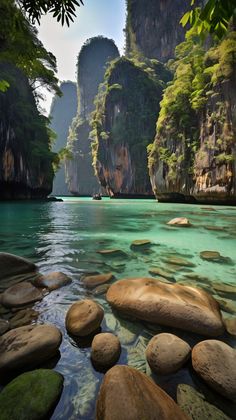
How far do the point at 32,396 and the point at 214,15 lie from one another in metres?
2.32

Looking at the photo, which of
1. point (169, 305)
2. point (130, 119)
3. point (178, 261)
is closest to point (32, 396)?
point (169, 305)

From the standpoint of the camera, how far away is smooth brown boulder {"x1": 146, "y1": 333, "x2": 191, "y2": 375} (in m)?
1.65

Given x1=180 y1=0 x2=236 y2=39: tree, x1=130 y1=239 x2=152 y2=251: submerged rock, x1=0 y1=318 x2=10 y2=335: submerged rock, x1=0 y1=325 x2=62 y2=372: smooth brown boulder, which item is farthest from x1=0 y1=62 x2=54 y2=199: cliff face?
x1=180 y1=0 x2=236 y2=39: tree

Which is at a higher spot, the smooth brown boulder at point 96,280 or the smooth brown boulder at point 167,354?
the smooth brown boulder at point 167,354

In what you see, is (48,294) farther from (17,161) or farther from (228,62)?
(17,161)

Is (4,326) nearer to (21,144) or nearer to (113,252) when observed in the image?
(113,252)

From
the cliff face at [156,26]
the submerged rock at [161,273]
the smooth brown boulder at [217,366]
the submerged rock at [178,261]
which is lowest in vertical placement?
the submerged rock at [161,273]

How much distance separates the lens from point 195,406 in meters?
1.39

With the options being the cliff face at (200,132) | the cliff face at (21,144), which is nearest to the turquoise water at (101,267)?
the cliff face at (200,132)

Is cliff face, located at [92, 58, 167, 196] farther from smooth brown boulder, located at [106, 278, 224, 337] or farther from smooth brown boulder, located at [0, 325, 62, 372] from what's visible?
smooth brown boulder, located at [0, 325, 62, 372]

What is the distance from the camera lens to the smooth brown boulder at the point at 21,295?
104 inches

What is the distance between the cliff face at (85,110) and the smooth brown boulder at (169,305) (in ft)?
252

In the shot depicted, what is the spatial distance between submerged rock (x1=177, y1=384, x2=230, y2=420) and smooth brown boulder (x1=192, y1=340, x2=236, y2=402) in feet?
0.38

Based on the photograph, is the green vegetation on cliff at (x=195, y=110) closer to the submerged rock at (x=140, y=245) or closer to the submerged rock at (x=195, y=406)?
the submerged rock at (x=140, y=245)
